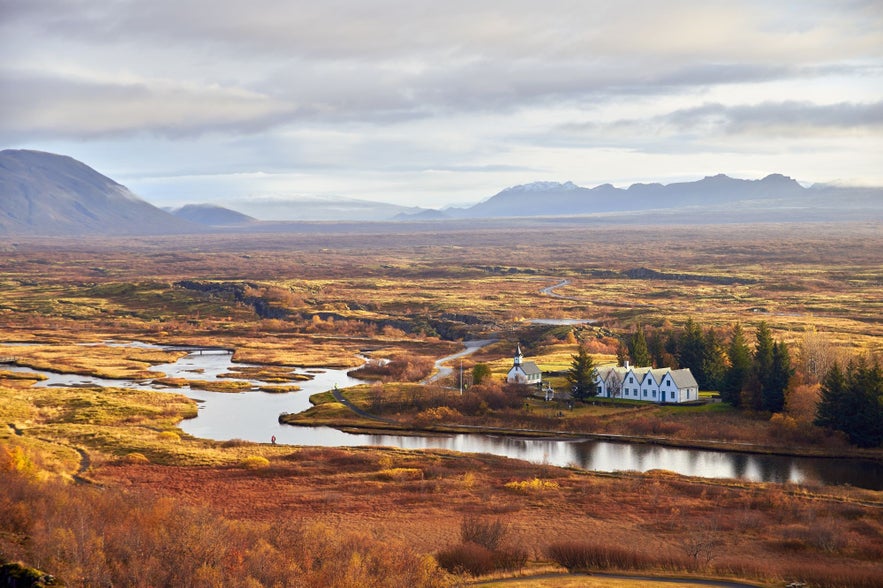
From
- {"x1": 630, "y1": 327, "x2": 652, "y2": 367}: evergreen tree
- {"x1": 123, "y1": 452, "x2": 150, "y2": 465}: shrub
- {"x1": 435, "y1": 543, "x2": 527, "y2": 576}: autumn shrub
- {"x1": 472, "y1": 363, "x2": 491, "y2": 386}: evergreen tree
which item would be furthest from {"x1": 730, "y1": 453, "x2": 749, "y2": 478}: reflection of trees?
{"x1": 123, "y1": 452, "x2": 150, "y2": 465}: shrub

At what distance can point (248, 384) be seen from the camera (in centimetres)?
11044

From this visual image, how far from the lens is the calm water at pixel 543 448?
69.3 m

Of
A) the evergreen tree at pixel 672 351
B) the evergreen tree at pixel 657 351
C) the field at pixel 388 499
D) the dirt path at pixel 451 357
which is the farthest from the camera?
the dirt path at pixel 451 357

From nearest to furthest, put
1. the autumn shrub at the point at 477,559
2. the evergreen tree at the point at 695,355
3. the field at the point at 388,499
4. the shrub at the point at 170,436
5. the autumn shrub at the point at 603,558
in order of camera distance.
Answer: the field at the point at 388,499
the autumn shrub at the point at 477,559
the autumn shrub at the point at 603,558
the shrub at the point at 170,436
the evergreen tree at the point at 695,355

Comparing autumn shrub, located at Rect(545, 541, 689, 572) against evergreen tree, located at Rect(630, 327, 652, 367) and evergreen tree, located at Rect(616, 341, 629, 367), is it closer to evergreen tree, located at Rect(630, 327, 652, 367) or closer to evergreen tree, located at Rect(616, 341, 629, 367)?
evergreen tree, located at Rect(616, 341, 629, 367)

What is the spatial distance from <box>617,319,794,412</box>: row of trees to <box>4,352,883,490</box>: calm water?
1210 cm

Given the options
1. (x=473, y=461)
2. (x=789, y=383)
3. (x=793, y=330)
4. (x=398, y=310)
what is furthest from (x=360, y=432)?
(x=398, y=310)

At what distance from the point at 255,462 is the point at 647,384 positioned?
135 feet

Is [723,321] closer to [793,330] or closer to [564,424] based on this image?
[793,330]

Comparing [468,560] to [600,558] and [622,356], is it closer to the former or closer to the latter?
[600,558]

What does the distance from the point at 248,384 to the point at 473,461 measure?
4647 cm

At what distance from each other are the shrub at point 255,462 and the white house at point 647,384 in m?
36.5

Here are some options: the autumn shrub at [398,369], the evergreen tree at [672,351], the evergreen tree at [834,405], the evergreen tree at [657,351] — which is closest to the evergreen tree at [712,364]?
the evergreen tree at [672,351]

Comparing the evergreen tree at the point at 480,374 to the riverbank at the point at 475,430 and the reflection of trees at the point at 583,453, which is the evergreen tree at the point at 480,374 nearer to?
the riverbank at the point at 475,430
